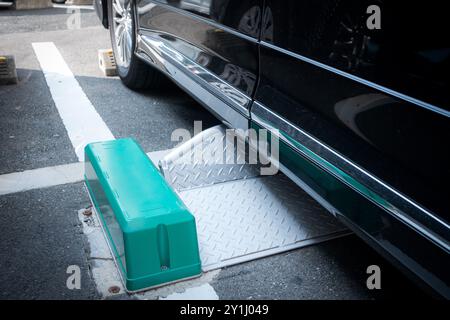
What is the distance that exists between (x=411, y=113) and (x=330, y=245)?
3.20 ft

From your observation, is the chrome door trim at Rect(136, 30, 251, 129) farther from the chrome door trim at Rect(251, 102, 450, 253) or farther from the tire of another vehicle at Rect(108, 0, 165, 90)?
the tire of another vehicle at Rect(108, 0, 165, 90)

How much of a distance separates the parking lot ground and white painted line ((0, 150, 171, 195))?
0.05 meters

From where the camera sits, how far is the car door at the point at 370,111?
1246 millimetres

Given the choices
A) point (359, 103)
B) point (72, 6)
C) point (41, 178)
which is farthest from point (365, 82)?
point (72, 6)

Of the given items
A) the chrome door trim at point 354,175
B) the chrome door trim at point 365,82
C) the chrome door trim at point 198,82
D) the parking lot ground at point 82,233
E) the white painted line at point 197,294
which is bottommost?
the white painted line at point 197,294

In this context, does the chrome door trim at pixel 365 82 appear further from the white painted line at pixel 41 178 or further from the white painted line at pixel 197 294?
the white painted line at pixel 41 178

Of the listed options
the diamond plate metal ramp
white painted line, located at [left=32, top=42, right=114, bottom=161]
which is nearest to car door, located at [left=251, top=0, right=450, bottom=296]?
the diamond plate metal ramp

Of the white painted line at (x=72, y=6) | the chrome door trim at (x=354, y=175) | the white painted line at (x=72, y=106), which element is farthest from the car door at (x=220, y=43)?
the white painted line at (x=72, y=6)

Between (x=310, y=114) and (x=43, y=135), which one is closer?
(x=310, y=114)

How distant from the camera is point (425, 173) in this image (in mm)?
1292

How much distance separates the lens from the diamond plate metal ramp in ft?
6.83

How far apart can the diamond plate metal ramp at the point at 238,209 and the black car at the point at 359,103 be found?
302 mm
